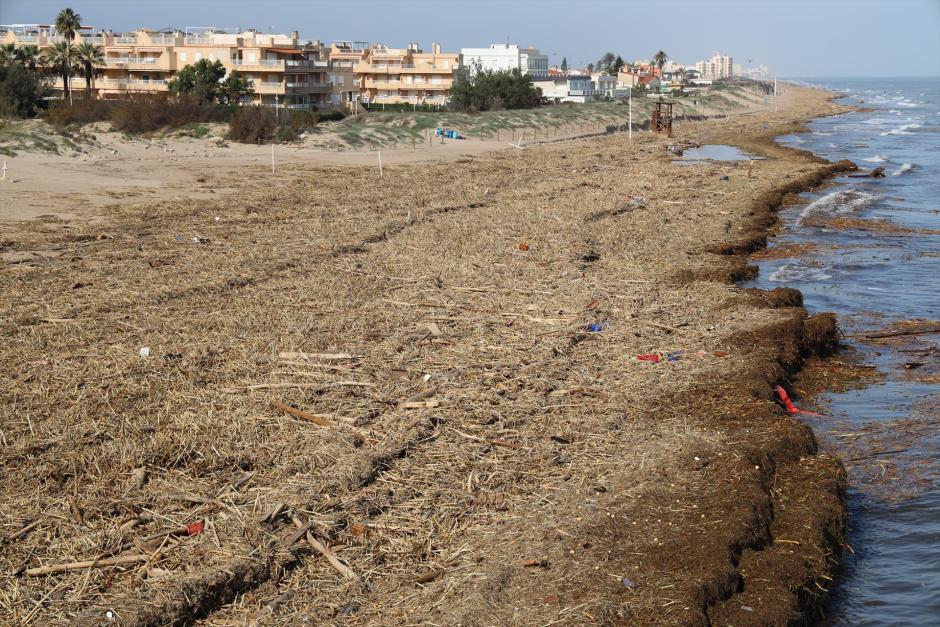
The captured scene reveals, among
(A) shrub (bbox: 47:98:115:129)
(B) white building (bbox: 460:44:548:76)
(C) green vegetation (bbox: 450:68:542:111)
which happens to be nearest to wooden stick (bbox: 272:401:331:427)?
(A) shrub (bbox: 47:98:115:129)

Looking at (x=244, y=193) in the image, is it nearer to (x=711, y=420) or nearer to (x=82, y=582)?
(x=711, y=420)

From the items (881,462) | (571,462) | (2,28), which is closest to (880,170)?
(881,462)

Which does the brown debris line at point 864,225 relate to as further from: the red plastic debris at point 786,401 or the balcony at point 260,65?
the balcony at point 260,65

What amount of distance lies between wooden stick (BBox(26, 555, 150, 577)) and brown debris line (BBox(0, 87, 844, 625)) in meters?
0.07

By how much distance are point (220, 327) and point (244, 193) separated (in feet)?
44.5

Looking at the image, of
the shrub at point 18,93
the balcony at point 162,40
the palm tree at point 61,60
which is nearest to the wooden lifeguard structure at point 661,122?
the shrub at point 18,93

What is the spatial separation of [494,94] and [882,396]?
6064 centimetres

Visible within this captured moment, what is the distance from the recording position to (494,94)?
69.2m

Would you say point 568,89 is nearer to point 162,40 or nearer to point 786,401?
point 162,40

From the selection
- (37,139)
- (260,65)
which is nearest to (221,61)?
(260,65)

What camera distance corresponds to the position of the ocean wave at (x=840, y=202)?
86.1ft

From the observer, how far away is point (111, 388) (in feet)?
30.1

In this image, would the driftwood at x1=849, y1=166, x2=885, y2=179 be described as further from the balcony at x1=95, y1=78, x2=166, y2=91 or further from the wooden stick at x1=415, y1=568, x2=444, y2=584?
the balcony at x1=95, y1=78, x2=166, y2=91

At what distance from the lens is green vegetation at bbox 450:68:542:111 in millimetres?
67812
